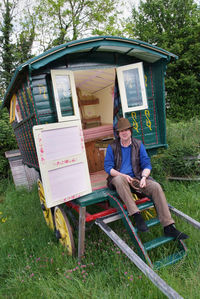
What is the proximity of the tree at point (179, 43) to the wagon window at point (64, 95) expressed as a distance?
425 inches

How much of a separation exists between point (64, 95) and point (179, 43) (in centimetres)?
1256

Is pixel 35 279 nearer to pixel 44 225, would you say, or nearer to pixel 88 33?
pixel 44 225

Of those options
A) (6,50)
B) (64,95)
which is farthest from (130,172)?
(6,50)

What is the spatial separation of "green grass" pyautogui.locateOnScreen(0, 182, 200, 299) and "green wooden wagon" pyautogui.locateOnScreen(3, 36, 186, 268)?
21 cm

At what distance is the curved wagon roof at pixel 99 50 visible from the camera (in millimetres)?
3275

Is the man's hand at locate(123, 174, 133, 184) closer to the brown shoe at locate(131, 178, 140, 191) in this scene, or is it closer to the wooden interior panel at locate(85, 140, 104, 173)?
the brown shoe at locate(131, 178, 140, 191)

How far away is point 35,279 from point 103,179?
220cm

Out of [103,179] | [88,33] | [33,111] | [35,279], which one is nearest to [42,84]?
[33,111]

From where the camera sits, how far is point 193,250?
9.62 ft

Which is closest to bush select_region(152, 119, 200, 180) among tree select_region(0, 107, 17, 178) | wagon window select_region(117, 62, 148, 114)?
wagon window select_region(117, 62, 148, 114)

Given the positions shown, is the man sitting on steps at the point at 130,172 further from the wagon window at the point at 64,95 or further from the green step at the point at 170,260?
the wagon window at the point at 64,95

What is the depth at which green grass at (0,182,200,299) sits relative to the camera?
2414 millimetres

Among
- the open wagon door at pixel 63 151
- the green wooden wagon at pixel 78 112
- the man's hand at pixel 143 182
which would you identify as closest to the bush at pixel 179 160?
the green wooden wagon at pixel 78 112

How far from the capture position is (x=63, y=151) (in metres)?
3.40
